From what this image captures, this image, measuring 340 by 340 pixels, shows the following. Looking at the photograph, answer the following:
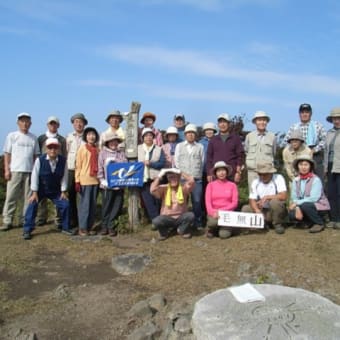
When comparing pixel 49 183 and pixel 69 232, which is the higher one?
pixel 49 183

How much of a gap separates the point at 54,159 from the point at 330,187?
4975mm

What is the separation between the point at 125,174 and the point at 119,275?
214cm

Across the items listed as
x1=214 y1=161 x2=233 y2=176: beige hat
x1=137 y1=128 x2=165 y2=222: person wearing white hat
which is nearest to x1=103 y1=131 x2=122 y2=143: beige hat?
x1=137 y1=128 x2=165 y2=222: person wearing white hat

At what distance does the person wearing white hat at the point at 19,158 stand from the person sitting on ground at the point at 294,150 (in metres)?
4.63

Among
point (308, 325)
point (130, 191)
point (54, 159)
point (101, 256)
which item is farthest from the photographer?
point (130, 191)

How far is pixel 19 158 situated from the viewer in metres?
7.59

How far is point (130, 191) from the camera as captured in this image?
7887mm

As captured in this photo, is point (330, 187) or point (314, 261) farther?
point (330, 187)

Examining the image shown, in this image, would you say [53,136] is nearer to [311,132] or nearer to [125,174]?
[125,174]

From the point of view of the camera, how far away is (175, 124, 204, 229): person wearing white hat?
7621 mm

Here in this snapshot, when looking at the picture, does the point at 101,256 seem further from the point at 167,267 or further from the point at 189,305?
the point at 189,305

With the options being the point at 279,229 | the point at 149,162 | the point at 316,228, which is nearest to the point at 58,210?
the point at 149,162

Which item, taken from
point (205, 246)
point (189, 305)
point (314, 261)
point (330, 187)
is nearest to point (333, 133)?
point (330, 187)

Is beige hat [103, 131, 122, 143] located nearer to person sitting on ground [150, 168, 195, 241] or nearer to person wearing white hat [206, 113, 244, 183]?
person sitting on ground [150, 168, 195, 241]
